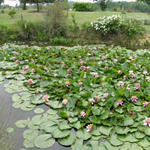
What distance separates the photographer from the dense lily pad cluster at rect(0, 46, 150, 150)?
6.53 ft

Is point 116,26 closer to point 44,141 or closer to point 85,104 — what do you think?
point 85,104

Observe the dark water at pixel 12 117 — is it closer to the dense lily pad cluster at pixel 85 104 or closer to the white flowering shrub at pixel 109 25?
the dense lily pad cluster at pixel 85 104

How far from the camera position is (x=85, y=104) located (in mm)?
2496

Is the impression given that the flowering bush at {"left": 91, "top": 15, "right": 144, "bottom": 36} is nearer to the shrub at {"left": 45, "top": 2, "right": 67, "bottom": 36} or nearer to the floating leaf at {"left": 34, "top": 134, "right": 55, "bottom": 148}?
the shrub at {"left": 45, "top": 2, "right": 67, "bottom": 36}

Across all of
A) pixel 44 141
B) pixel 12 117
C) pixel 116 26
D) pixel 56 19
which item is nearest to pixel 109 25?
pixel 116 26

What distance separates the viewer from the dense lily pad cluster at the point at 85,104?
1.99m

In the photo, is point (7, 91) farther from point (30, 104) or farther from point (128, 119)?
point (128, 119)

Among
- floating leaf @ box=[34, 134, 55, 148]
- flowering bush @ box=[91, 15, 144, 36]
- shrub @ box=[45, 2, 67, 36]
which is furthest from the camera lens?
shrub @ box=[45, 2, 67, 36]

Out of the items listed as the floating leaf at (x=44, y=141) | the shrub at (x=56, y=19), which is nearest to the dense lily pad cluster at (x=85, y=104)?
the floating leaf at (x=44, y=141)

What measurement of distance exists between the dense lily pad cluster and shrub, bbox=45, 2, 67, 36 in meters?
5.32

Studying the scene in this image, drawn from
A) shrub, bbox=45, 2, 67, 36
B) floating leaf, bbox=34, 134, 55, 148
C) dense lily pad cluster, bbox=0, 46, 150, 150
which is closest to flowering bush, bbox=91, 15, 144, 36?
shrub, bbox=45, 2, 67, 36

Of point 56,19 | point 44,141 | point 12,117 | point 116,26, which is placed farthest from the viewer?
point 56,19

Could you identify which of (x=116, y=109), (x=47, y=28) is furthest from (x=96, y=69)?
(x=47, y=28)

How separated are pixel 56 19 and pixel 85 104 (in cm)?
731
